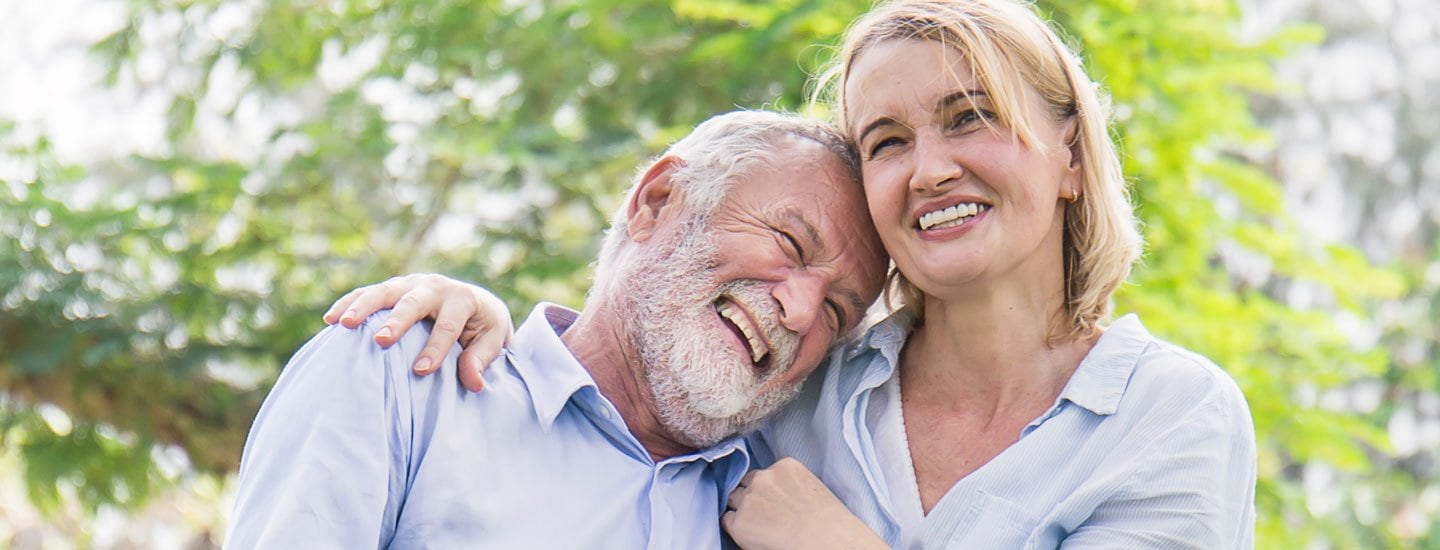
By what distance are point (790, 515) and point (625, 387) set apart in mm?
390

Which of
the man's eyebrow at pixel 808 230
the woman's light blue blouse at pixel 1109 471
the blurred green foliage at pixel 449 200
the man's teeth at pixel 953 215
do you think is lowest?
the blurred green foliage at pixel 449 200

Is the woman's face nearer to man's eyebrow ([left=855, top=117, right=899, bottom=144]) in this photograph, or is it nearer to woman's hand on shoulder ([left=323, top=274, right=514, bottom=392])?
man's eyebrow ([left=855, top=117, right=899, bottom=144])

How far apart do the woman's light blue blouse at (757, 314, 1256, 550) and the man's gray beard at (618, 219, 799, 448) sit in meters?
0.16

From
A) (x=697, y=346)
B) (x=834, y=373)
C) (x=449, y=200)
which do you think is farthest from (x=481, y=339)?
(x=449, y=200)

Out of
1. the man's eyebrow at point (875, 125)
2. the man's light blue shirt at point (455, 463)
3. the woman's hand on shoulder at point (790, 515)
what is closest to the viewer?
the man's light blue shirt at point (455, 463)

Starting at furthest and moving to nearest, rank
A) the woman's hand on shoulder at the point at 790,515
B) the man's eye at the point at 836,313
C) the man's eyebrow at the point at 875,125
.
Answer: the man's eye at the point at 836,313
the man's eyebrow at the point at 875,125
the woman's hand on shoulder at the point at 790,515

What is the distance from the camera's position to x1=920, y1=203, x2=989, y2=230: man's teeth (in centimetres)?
224

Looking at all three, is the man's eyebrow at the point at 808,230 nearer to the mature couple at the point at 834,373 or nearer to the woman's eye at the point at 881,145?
the mature couple at the point at 834,373

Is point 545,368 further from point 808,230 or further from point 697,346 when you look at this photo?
point 808,230

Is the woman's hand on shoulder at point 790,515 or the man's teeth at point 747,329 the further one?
the man's teeth at point 747,329

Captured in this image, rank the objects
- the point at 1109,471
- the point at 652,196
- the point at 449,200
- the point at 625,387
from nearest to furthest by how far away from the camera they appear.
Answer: the point at 1109,471 → the point at 625,387 → the point at 652,196 → the point at 449,200

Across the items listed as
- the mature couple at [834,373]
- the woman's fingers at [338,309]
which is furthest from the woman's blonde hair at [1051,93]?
the woman's fingers at [338,309]

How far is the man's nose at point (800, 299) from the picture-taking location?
236 centimetres

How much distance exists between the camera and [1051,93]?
7.54 feet
